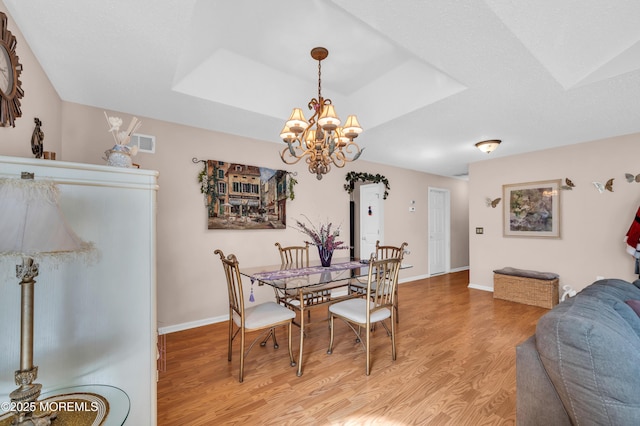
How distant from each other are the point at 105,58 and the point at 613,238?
607 cm

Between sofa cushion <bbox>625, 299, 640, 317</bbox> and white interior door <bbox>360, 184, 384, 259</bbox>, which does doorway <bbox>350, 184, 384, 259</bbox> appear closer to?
white interior door <bbox>360, 184, 384, 259</bbox>

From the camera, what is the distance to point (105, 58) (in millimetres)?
2027

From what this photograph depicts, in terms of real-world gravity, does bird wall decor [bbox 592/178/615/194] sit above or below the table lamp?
above

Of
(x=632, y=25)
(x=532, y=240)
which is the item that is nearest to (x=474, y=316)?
(x=532, y=240)

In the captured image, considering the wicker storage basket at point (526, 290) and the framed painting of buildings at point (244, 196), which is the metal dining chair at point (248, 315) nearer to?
the framed painting of buildings at point (244, 196)

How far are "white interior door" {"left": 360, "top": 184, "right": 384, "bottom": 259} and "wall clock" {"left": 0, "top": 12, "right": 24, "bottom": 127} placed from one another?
4.76 metres

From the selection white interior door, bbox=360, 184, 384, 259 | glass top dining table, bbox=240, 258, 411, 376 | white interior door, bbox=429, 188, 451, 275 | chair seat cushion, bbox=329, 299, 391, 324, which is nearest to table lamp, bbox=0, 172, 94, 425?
glass top dining table, bbox=240, 258, 411, 376

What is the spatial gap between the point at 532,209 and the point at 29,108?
613 cm

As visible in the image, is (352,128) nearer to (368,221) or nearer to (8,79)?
(8,79)

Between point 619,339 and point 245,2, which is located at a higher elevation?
point 245,2

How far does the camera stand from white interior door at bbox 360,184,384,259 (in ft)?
17.6

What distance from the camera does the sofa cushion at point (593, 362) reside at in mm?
936

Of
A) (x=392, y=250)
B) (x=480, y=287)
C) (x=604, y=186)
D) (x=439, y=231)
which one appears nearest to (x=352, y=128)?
(x=392, y=250)

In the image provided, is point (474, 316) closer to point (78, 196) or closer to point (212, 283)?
point (212, 283)
